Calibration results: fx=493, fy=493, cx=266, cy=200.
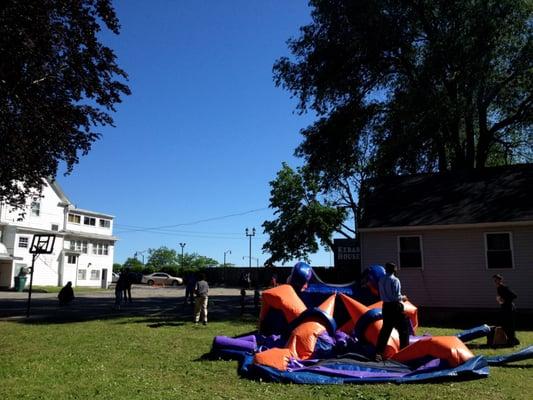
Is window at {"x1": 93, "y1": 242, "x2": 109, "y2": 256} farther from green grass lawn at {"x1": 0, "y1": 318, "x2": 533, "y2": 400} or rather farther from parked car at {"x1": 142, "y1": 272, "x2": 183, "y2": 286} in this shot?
green grass lawn at {"x1": 0, "y1": 318, "x2": 533, "y2": 400}

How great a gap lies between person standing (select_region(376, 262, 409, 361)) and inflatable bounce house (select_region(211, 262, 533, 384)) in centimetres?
16

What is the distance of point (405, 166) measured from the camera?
90.8 feet

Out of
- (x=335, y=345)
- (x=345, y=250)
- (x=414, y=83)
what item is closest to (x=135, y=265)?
(x=345, y=250)

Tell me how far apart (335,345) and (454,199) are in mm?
12112

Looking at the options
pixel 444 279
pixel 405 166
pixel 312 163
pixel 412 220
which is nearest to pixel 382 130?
pixel 405 166

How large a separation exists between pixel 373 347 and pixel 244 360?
2.75 meters

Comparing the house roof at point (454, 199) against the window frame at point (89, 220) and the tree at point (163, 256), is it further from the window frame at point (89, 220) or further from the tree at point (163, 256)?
the tree at point (163, 256)

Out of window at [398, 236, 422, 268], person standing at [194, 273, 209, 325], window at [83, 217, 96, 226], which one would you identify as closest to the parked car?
window at [83, 217, 96, 226]

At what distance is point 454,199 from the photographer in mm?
20219

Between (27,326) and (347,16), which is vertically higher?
(347,16)

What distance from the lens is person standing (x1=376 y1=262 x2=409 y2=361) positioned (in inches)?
389

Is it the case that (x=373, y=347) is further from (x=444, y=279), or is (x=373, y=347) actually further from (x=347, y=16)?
(x=347, y=16)

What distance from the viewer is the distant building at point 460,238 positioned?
1803 cm

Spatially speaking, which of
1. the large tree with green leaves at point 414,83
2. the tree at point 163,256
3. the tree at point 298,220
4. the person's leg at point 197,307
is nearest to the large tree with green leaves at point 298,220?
the tree at point 298,220
